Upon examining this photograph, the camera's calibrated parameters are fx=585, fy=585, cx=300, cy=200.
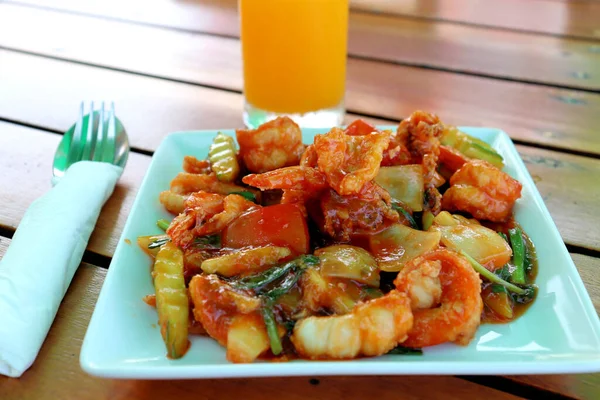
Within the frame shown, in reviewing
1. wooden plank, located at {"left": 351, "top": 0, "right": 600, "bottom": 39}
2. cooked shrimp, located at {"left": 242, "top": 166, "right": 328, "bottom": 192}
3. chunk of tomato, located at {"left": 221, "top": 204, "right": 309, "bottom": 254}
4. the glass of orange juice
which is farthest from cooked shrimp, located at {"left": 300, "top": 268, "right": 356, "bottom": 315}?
wooden plank, located at {"left": 351, "top": 0, "right": 600, "bottom": 39}

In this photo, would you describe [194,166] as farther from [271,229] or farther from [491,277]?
[491,277]

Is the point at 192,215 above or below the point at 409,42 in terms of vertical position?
below

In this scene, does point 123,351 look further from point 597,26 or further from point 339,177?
point 597,26

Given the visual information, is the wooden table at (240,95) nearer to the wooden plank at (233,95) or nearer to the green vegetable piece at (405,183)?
the wooden plank at (233,95)

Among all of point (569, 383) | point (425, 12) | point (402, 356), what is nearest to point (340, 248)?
point (402, 356)

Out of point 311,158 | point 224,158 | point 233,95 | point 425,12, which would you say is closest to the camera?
point 311,158
